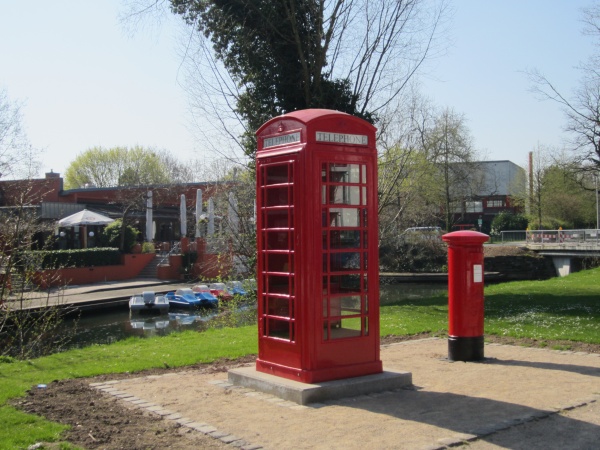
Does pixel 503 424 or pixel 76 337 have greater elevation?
pixel 503 424

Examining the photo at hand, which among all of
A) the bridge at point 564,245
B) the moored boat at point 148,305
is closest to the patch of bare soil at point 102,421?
the moored boat at point 148,305

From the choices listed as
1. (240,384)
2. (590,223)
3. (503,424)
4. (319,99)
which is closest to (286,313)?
(240,384)

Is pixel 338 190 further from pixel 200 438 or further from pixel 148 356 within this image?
pixel 148 356

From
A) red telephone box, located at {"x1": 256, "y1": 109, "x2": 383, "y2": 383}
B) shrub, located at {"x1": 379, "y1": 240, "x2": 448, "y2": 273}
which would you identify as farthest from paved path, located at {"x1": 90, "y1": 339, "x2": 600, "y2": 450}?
shrub, located at {"x1": 379, "y1": 240, "x2": 448, "y2": 273}

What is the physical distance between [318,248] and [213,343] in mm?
5192

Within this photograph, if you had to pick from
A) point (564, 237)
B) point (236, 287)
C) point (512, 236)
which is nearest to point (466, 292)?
point (236, 287)

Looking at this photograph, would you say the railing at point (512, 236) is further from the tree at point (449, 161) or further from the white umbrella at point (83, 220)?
the white umbrella at point (83, 220)

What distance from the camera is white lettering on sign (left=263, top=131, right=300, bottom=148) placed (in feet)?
23.0

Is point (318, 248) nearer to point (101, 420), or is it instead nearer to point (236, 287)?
point (101, 420)

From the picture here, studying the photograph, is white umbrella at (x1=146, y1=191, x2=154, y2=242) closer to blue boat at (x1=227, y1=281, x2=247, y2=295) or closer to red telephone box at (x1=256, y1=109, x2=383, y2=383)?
blue boat at (x1=227, y1=281, x2=247, y2=295)

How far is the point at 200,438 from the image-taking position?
17.9 ft

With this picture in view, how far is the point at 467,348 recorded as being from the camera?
8852mm

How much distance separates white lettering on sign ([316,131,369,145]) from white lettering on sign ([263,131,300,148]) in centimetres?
27

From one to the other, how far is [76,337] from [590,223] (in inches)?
1923
